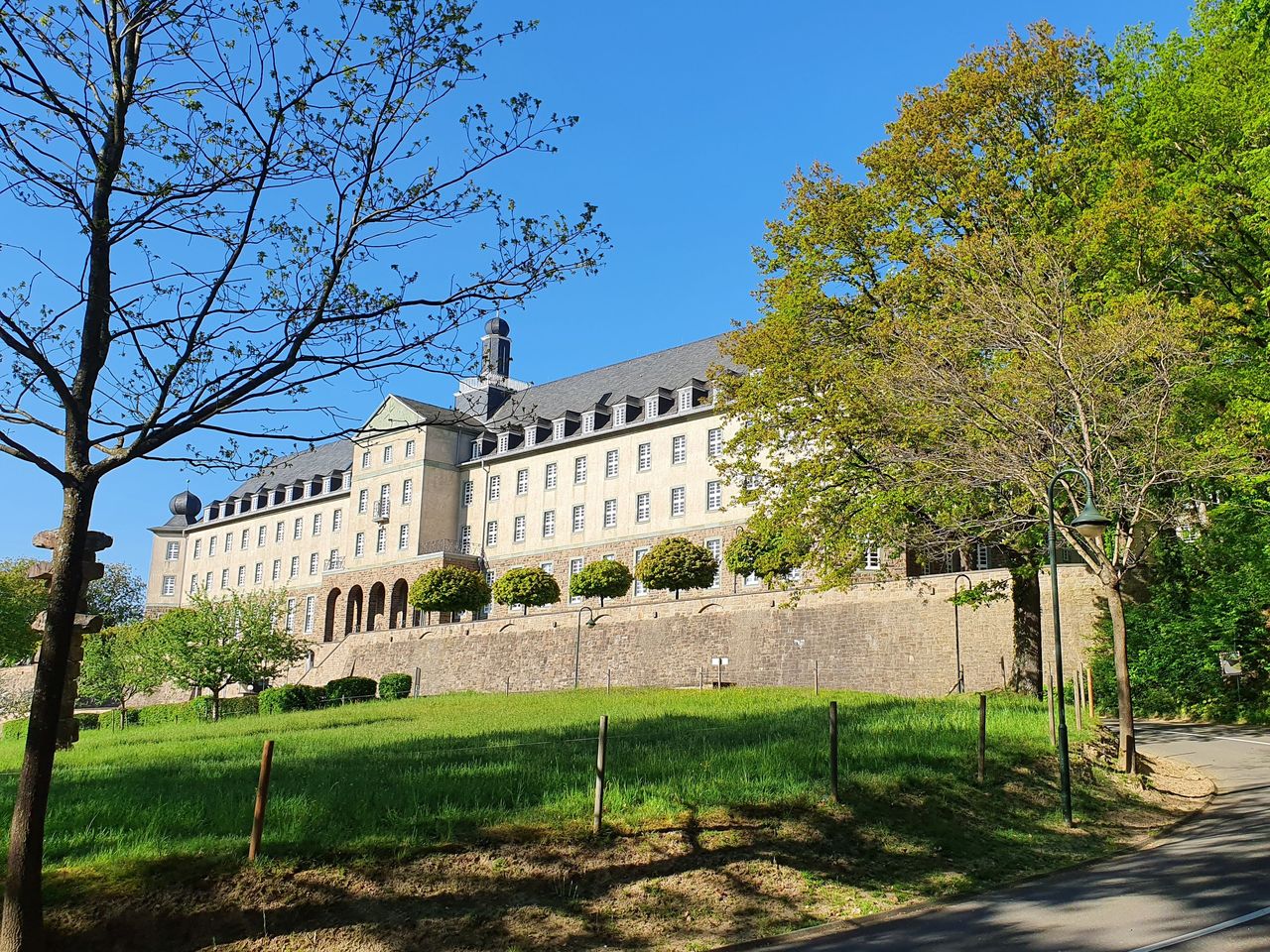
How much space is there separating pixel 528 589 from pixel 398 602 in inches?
640

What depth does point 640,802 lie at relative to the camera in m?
11.6

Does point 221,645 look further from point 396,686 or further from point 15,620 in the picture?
point 15,620

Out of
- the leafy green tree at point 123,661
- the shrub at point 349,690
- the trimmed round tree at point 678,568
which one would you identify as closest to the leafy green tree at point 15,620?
the leafy green tree at point 123,661

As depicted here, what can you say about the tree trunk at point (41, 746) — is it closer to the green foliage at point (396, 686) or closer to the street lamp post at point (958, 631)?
the street lamp post at point (958, 631)

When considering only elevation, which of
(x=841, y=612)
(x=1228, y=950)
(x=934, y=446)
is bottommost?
(x=1228, y=950)

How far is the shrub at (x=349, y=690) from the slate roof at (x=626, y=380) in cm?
1347

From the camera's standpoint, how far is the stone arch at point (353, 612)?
65062 mm

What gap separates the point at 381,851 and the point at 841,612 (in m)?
26.2

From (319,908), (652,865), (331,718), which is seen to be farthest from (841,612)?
(319,908)

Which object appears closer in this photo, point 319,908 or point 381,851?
point 319,908

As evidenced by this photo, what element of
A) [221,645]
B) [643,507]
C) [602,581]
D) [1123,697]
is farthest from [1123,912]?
[221,645]

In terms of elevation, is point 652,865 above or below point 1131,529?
below

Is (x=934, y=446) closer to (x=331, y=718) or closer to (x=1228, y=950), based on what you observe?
(x=1228, y=950)

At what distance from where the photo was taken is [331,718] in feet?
93.7
